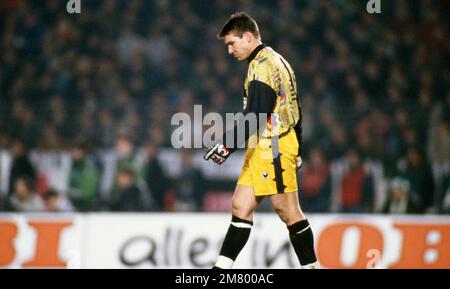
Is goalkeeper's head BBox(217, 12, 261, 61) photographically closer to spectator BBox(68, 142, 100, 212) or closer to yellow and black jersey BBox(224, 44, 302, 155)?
yellow and black jersey BBox(224, 44, 302, 155)

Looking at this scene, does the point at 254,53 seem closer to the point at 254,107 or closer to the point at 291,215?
the point at 254,107

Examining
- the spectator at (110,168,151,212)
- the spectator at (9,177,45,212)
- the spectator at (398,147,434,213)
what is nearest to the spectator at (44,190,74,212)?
the spectator at (9,177,45,212)

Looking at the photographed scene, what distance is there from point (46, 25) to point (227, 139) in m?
9.83

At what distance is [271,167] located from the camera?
602 centimetres

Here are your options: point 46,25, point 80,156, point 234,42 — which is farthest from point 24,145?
point 234,42

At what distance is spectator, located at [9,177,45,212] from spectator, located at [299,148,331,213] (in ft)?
11.7

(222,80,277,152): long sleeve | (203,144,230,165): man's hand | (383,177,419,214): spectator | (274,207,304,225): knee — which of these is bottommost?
(383,177,419,214): spectator

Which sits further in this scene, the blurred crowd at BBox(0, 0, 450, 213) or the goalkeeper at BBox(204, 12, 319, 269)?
the blurred crowd at BBox(0, 0, 450, 213)

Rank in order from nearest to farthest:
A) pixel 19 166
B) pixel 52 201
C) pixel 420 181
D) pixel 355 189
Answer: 1. pixel 52 201
2. pixel 420 181
3. pixel 355 189
4. pixel 19 166

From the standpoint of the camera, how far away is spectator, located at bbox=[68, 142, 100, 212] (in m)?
11.6

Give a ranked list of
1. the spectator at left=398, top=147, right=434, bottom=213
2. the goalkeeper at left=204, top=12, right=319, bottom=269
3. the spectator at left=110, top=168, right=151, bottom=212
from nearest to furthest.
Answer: the goalkeeper at left=204, top=12, right=319, bottom=269
the spectator at left=110, top=168, right=151, bottom=212
the spectator at left=398, top=147, right=434, bottom=213

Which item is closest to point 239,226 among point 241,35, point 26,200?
point 241,35

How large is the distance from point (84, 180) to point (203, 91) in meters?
2.82

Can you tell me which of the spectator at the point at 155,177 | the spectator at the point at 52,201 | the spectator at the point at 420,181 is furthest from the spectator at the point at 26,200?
the spectator at the point at 420,181
